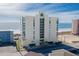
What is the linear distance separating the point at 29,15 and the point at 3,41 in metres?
0.45

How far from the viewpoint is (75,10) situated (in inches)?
77.6

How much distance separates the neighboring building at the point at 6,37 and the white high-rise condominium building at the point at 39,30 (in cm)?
15

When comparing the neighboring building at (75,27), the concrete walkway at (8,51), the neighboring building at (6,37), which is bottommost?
the concrete walkway at (8,51)

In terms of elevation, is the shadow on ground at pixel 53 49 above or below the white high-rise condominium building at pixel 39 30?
below

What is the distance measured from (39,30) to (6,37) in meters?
0.41

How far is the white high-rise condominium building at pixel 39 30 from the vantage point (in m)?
2.01

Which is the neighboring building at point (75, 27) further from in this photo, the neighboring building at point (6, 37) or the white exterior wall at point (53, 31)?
the neighboring building at point (6, 37)

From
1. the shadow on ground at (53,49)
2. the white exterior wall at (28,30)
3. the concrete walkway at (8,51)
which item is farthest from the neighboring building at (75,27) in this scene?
the concrete walkway at (8,51)

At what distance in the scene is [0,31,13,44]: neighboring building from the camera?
78.7 inches

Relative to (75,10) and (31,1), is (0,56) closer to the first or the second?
(31,1)

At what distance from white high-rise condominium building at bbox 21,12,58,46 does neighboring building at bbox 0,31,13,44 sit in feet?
0.50

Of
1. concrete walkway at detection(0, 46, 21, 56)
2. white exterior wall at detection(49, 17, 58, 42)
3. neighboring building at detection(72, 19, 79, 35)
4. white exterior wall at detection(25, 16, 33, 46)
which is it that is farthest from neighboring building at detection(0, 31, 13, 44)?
neighboring building at detection(72, 19, 79, 35)

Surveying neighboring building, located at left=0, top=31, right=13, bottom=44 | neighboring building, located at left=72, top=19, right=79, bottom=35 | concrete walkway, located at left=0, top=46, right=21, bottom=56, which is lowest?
concrete walkway, located at left=0, top=46, right=21, bottom=56

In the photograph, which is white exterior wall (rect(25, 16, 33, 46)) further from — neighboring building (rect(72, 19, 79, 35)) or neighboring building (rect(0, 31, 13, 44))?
neighboring building (rect(72, 19, 79, 35))
